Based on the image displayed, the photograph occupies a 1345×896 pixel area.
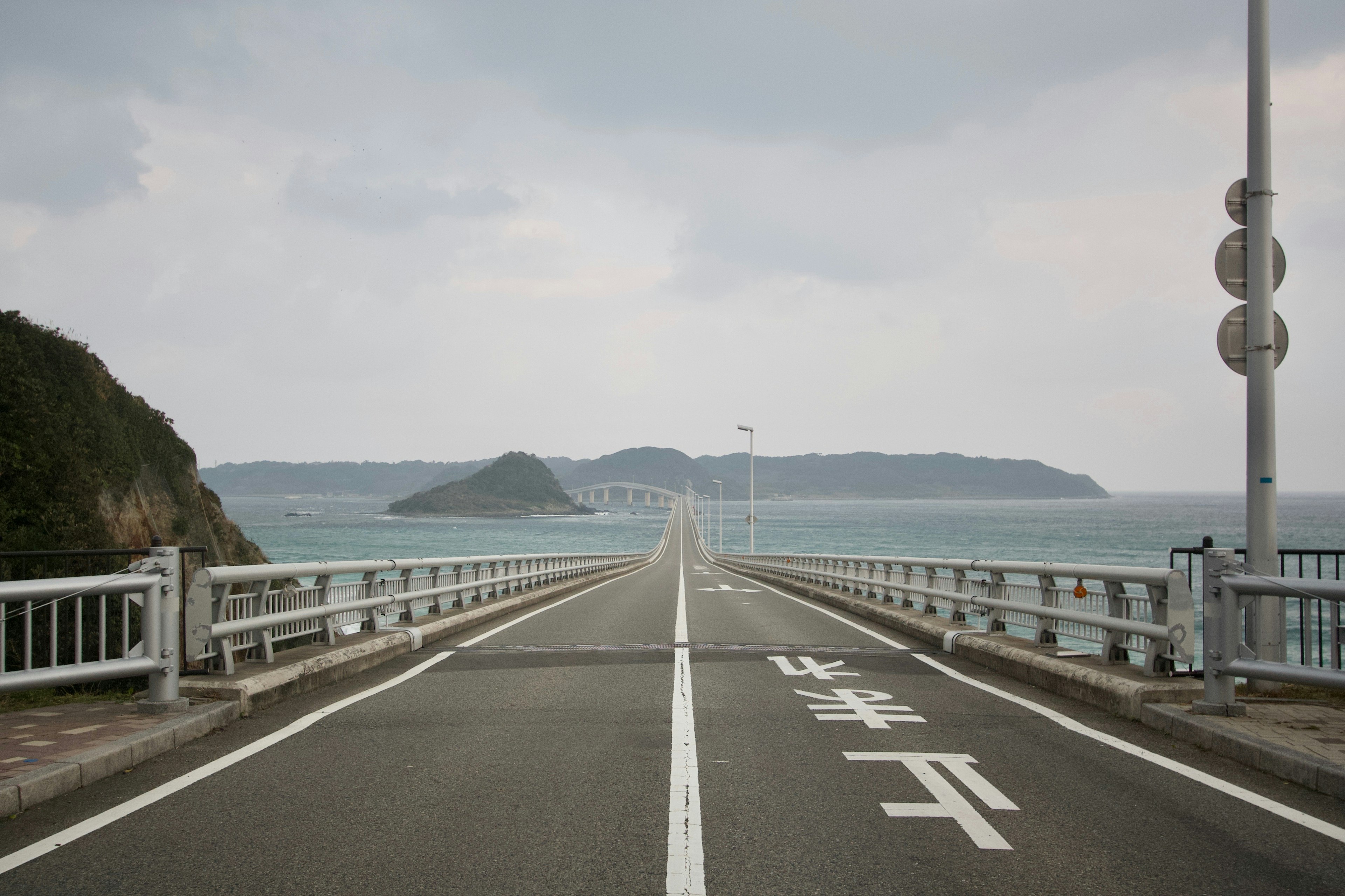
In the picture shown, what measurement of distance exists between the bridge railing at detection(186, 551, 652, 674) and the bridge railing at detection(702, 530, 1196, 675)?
22.7 feet

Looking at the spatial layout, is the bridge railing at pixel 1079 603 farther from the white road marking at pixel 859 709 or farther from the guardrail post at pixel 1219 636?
the white road marking at pixel 859 709

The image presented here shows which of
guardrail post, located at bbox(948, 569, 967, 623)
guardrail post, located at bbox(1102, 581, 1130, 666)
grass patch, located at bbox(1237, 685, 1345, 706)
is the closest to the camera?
grass patch, located at bbox(1237, 685, 1345, 706)

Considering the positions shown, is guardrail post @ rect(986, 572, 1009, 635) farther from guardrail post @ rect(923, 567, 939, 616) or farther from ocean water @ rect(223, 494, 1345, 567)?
ocean water @ rect(223, 494, 1345, 567)

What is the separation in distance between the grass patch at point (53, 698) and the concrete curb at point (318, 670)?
0.91 meters

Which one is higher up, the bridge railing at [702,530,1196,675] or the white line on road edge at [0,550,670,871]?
the bridge railing at [702,530,1196,675]

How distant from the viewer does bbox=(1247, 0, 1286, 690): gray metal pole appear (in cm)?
795

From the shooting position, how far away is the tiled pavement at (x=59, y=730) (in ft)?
18.0

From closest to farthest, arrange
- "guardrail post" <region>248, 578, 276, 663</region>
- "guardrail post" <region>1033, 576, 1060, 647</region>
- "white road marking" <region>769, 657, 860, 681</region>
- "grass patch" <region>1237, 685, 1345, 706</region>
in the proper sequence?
"grass patch" <region>1237, 685, 1345, 706</region>, "guardrail post" <region>248, 578, 276, 663</region>, "white road marking" <region>769, 657, 860, 681</region>, "guardrail post" <region>1033, 576, 1060, 647</region>

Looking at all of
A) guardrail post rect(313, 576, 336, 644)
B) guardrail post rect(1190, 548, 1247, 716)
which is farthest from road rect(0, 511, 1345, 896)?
guardrail post rect(313, 576, 336, 644)

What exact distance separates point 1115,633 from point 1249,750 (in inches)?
111

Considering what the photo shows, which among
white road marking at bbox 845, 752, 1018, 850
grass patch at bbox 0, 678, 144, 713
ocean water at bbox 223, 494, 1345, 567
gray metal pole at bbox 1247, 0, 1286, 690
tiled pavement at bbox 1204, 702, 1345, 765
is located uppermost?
gray metal pole at bbox 1247, 0, 1286, 690

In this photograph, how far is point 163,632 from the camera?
6824mm

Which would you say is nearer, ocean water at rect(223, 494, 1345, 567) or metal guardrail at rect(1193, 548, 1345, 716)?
metal guardrail at rect(1193, 548, 1345, 716)

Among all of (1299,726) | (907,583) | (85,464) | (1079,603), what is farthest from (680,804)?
(85,464)
